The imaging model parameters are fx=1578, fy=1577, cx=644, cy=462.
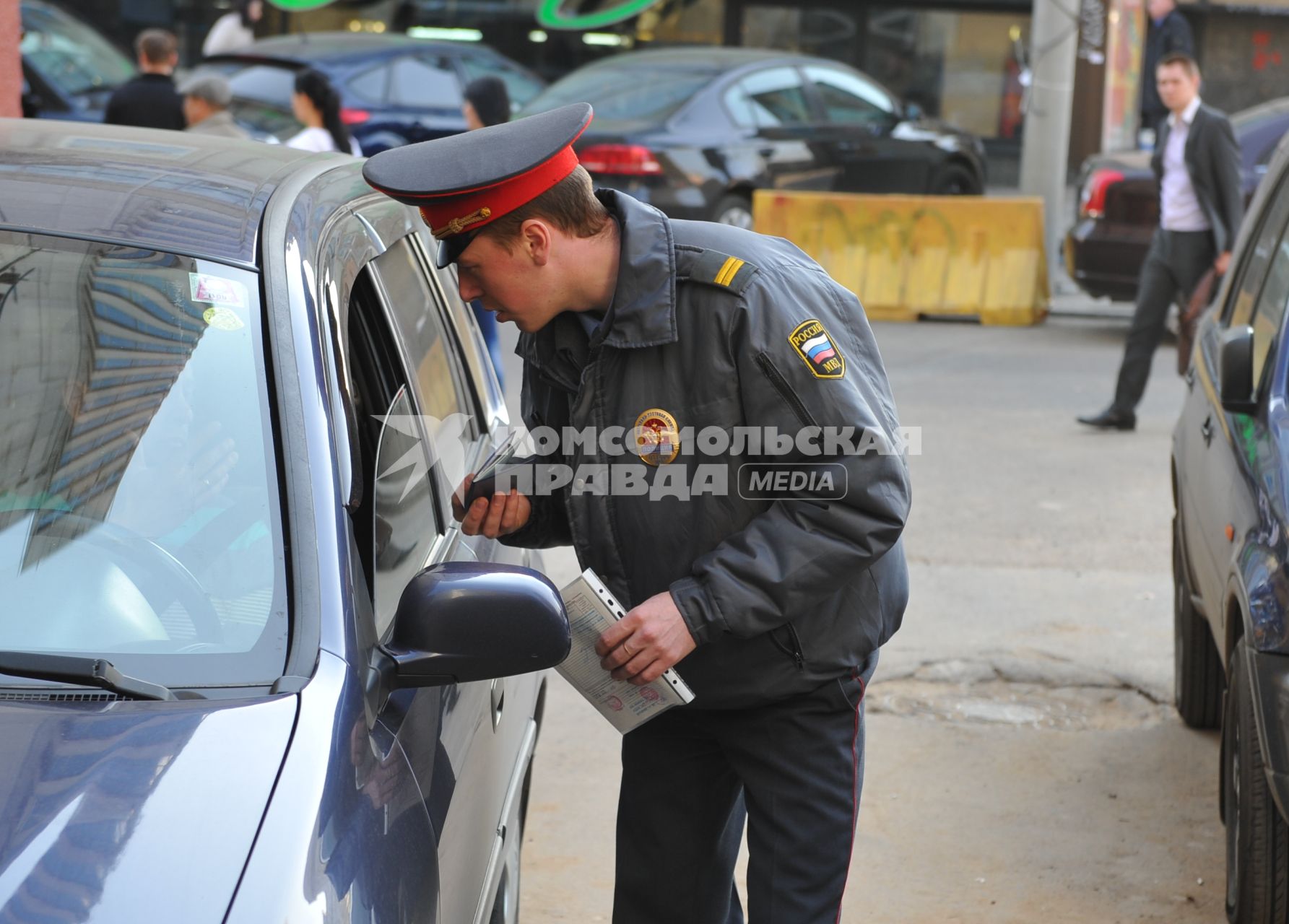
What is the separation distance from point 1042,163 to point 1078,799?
8871 mm

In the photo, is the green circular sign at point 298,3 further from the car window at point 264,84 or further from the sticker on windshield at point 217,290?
the sticker on windshield at point 217,290

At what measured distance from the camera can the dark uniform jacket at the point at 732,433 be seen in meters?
2.26

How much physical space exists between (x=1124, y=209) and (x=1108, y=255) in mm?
316

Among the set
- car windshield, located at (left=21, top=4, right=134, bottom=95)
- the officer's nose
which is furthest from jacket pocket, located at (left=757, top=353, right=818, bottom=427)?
car windshield, located at (left=21, top=4, right=134, bottom=95)

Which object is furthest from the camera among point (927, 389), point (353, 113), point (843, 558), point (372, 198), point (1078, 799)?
point (353, 113)

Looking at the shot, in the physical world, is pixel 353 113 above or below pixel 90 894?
below

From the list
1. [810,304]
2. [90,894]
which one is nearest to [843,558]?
[810,304]

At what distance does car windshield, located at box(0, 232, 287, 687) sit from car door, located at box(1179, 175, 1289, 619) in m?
2.24

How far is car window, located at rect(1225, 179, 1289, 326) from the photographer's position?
4.29 m

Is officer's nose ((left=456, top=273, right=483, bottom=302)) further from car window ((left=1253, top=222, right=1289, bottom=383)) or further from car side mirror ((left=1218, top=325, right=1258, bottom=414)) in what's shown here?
car window ((left=1253, top=222, right=1289, bottom=383))

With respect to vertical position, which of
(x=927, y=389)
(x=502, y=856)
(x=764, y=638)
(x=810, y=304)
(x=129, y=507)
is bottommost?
(x=927, y=389)

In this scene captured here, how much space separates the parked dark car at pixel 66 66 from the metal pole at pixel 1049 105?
6966mm

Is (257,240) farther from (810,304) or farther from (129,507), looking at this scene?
(810,304)

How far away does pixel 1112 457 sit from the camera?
25.2ft
